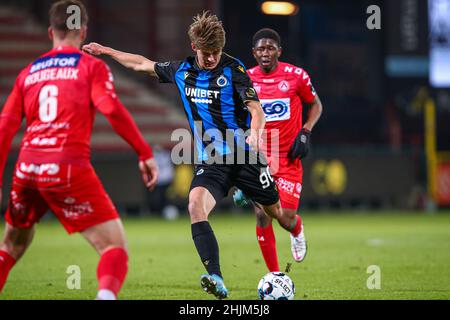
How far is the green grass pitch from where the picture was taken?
798 centimetres

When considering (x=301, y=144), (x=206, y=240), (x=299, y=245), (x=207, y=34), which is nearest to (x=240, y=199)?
(x=301, y=144)

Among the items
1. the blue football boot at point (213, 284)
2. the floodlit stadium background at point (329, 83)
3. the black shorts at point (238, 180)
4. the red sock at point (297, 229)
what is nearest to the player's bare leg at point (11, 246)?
the blue football boot at point (213, 284)

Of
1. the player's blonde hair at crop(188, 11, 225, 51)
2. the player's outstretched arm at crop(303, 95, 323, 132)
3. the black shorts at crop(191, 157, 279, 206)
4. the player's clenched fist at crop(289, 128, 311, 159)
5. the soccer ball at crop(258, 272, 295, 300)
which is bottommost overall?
the soccer ball at crop(258, 272, 295, 300)

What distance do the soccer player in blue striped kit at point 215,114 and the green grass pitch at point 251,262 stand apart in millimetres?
949

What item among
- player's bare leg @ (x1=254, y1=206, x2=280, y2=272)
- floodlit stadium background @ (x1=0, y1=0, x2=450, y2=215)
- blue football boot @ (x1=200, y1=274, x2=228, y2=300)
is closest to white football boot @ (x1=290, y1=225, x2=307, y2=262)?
player's bare leg @ (x1=254, y1=206, x2=280, y2=272)

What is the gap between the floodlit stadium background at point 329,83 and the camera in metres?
21.0

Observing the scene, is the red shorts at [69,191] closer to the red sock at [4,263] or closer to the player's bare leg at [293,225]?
the red sock at [4,263]

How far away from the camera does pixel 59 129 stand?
5.68m

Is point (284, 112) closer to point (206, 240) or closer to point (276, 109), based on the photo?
point (276, 109)

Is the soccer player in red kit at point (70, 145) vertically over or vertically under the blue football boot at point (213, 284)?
over

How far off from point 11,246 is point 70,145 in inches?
33.8

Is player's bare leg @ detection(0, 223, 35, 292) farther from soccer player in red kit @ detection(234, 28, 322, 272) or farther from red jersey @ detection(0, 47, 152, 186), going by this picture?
soccer player in red kit @ detection(234, 28, 322, 272)

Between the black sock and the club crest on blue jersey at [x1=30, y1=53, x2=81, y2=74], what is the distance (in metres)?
1.95
